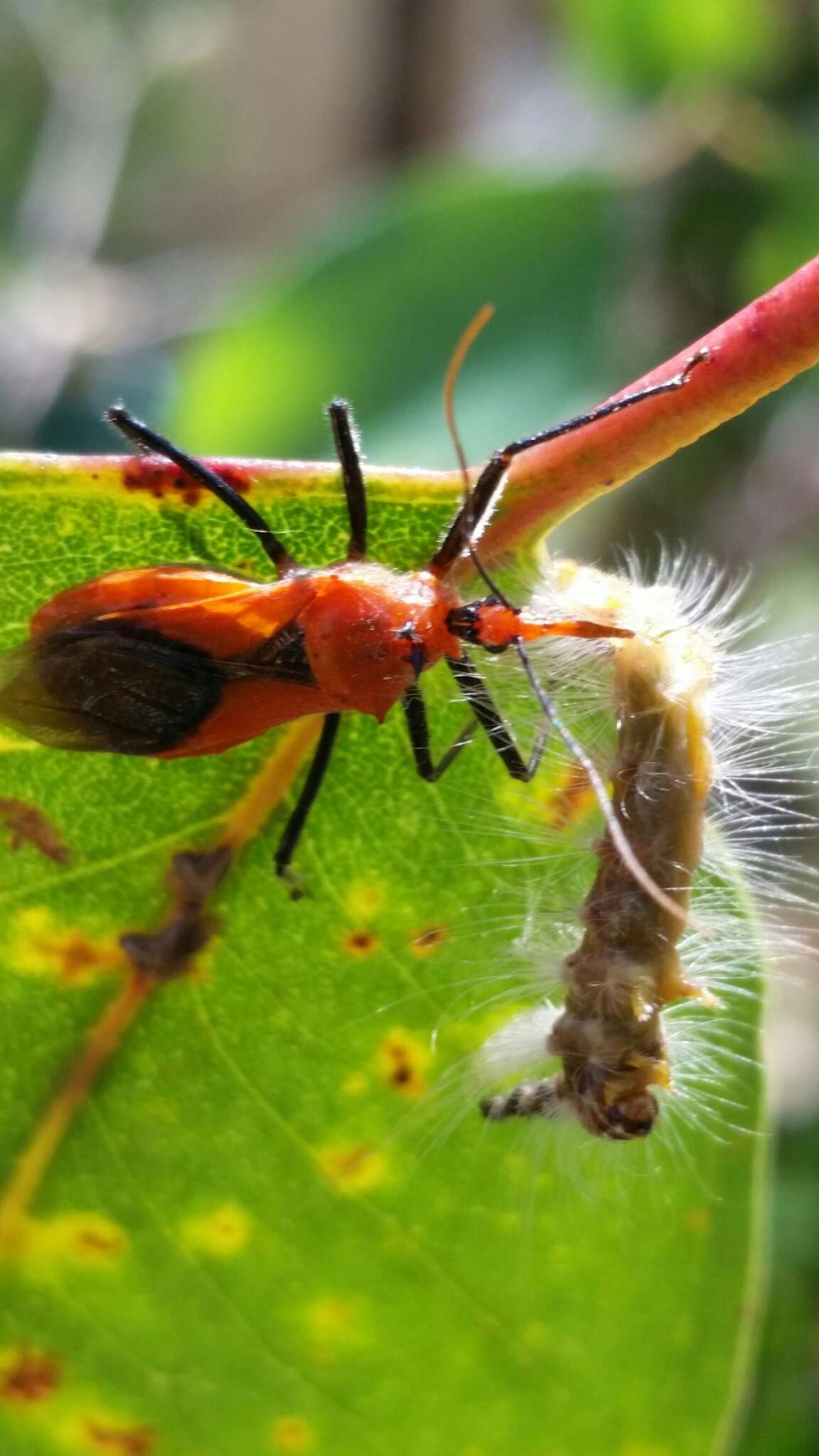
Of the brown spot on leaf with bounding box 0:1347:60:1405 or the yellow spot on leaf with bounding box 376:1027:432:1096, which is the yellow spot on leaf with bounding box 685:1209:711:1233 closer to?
the yellow spot on leaf with bounding box 376:1027:432:1096

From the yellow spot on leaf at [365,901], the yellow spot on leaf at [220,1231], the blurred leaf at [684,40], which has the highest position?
the blurred leaf at [684,40]

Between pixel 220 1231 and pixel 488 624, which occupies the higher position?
pixel 488 624

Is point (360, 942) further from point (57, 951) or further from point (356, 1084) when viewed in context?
point (57, 951)

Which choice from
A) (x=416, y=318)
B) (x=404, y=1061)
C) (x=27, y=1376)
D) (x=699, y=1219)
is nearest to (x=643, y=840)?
(x=404, y=1061)

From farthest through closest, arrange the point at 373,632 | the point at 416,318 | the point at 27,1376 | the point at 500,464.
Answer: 1. the point at 416,318
2. the point at 373,632
3. the point at 27,1376
4. the point at 500,464

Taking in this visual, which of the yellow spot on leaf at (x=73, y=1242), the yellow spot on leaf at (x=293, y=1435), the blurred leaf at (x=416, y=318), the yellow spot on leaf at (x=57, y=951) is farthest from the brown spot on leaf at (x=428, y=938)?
the blurred leaf at (x=416, y=318)

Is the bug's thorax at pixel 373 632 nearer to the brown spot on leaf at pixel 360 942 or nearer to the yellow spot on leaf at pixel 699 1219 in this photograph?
the brown spot on leaf at pixel 360 942

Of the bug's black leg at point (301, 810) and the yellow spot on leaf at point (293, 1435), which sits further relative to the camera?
the yellow spot on leaf at point (293, 1435)
